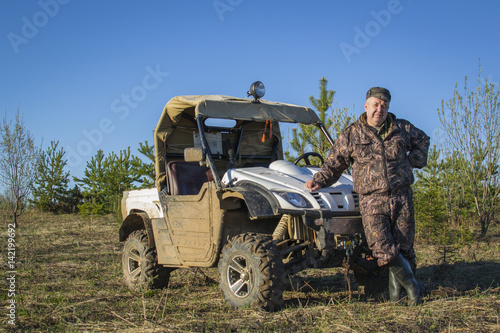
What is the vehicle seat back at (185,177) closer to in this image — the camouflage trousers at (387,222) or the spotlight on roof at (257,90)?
the spotlight on roof at (257,90)

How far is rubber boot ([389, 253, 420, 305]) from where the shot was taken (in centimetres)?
479

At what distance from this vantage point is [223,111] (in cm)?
639

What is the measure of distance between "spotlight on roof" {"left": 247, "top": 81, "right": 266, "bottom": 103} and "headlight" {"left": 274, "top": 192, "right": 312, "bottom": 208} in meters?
2.09

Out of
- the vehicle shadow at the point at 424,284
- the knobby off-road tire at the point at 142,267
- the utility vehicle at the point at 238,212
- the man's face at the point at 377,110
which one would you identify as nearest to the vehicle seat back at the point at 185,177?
the utility vehicle at the point at 238,212

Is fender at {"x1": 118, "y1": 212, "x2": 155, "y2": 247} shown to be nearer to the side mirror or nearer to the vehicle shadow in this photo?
the side mirror

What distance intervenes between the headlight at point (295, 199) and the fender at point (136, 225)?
8.18ft

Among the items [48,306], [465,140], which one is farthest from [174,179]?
[465,140]

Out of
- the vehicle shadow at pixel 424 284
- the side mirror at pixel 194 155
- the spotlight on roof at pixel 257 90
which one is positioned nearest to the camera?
the vehicle shadow at pixel 424 284

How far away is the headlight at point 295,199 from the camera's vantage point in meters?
4.90

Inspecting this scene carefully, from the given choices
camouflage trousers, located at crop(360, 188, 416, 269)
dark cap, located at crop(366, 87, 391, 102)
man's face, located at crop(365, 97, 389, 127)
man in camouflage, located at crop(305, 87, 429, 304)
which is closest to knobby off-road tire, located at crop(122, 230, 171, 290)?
man in camouflage, located at crop(305, 87, 429, 304)

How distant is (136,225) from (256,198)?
3.27 metres

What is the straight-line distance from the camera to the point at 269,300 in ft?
15.4

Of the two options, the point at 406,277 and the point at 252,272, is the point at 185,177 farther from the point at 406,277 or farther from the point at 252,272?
the point at 406,277

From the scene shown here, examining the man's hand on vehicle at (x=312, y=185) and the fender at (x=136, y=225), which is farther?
the fender at (x=136, y=225)
